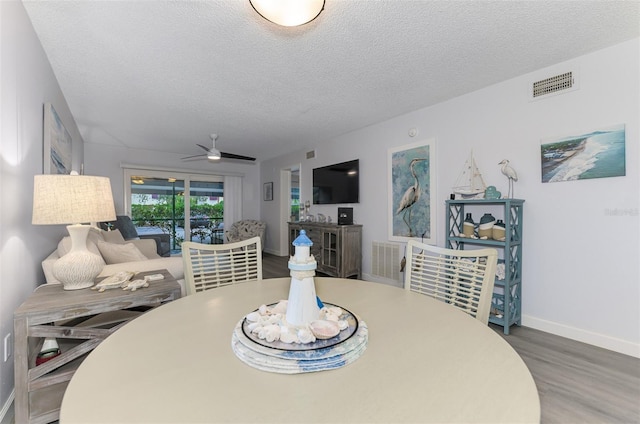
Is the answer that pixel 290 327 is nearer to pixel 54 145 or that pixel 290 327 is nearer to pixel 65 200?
pixel 65 200

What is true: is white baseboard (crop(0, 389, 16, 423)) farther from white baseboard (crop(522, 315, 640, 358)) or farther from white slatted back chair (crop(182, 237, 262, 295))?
white baseboard (crop(522, 315, 640, 358))

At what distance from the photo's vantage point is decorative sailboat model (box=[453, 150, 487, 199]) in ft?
9.32

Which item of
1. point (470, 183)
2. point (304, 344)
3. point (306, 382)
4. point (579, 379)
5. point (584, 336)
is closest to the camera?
point (306, 382)

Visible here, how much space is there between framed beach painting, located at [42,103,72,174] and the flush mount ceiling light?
2.03 m

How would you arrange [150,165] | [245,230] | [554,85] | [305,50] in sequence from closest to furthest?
[305,50] < [554,85] < [150,165] < [245,230]

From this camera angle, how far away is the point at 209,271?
1.61 meters

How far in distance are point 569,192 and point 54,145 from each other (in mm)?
4463

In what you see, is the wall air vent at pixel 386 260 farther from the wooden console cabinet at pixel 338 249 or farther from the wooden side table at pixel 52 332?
the wooden side table at pixel 52 332

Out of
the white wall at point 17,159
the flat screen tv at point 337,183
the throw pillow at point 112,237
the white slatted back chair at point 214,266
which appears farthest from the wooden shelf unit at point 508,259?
the throw pillow at point 112,237

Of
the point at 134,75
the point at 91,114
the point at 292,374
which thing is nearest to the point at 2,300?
the point at 292,374

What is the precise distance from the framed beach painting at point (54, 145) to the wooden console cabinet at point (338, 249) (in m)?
3.11

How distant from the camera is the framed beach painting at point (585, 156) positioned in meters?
2.11

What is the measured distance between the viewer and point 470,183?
2947 millimetres

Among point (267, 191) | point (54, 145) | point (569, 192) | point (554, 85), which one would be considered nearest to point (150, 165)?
point (267, 191)
